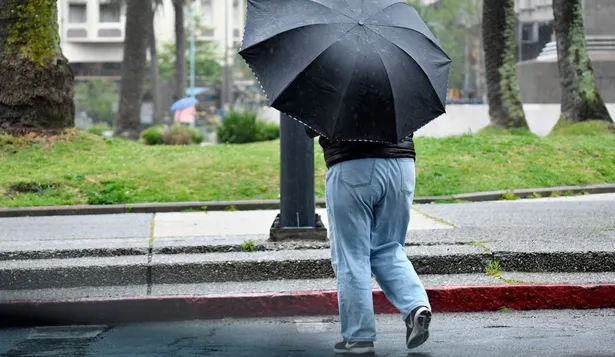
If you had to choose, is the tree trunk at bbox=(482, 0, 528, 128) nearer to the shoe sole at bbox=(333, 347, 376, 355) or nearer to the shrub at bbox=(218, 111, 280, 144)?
the shrub at bbox=(218, 111, 280, 144)

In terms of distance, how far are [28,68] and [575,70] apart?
10485 mm

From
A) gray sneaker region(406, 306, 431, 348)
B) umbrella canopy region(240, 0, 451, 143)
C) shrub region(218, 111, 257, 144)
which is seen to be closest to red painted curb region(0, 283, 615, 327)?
gray sneaker region(406, 306, 431, 348)

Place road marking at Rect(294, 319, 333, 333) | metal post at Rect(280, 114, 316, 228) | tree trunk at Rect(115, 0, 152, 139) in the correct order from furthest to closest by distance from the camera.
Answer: tree trunk at Rect(115, 0, 152, 139), metal post at Rect(280, 114, 316, 228), road marking at Rect(294, 319, 333, 333)

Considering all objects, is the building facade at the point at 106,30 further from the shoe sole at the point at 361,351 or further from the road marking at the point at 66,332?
the shoe sole at the point at 361,351

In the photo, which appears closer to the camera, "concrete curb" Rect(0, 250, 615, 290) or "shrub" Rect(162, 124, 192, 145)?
"concrete curb" Rect(0, 250, 615, 290)

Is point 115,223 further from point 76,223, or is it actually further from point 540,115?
point 540,115

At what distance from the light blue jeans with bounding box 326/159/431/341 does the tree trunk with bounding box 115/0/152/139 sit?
1155 inches

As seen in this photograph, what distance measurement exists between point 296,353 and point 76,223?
631 centimetres

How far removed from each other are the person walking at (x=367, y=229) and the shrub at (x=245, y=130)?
66.2ft

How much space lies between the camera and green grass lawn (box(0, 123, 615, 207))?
14.4 metres

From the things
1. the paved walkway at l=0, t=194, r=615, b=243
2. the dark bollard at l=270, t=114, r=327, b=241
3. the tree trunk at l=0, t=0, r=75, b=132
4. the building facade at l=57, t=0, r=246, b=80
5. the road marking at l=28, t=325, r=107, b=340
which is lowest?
the road marking at l=28, t=325, r=107, b=340

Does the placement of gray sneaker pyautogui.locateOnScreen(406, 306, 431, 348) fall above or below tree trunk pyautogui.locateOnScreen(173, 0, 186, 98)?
below

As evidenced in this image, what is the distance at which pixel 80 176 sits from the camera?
14953 millimetres

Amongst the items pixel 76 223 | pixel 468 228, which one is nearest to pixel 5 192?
pixel 76 223
